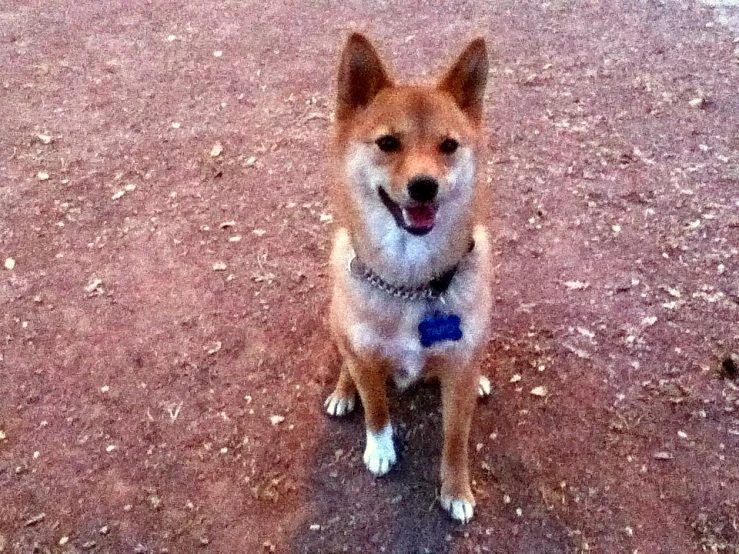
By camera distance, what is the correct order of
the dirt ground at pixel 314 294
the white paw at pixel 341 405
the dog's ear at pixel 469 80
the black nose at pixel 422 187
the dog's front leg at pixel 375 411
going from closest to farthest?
1. the black nose at pixel 422 187
2. the dog's ear at pixel 469 80
3. the dog's front leg at pixel 375 411
4. the dirt ground at pixel 314 294
5. the white paw at pixel 341 405

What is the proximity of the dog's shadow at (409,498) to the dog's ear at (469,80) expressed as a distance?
78 cm

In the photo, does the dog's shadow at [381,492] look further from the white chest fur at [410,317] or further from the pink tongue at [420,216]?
the pink tongue at [420,216]

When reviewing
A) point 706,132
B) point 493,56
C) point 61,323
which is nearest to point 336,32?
point 493,56

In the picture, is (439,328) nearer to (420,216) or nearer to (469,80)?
(420,216)

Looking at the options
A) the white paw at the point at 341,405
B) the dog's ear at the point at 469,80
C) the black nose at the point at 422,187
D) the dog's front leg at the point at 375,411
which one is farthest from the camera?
the white paw at the point at 341,405

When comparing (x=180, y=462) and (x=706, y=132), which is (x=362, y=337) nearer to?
(x=180, y=462)

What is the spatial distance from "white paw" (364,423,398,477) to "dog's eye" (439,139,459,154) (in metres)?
0.67

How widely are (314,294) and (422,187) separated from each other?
947mm

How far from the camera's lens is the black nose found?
4.90 ft

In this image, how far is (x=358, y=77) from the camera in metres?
1.63

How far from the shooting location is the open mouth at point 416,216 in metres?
1.55

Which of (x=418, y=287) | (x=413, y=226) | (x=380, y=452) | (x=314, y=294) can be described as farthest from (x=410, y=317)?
(x=314, y=294)

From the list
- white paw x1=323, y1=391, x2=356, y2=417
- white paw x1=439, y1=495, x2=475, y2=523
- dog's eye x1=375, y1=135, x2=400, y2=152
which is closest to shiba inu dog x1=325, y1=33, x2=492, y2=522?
dog's eye x1=375, y1=135, x2=400, y2=152

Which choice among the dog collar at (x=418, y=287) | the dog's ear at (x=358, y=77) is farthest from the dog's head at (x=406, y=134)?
the dog collar at (x=418, y=287)
